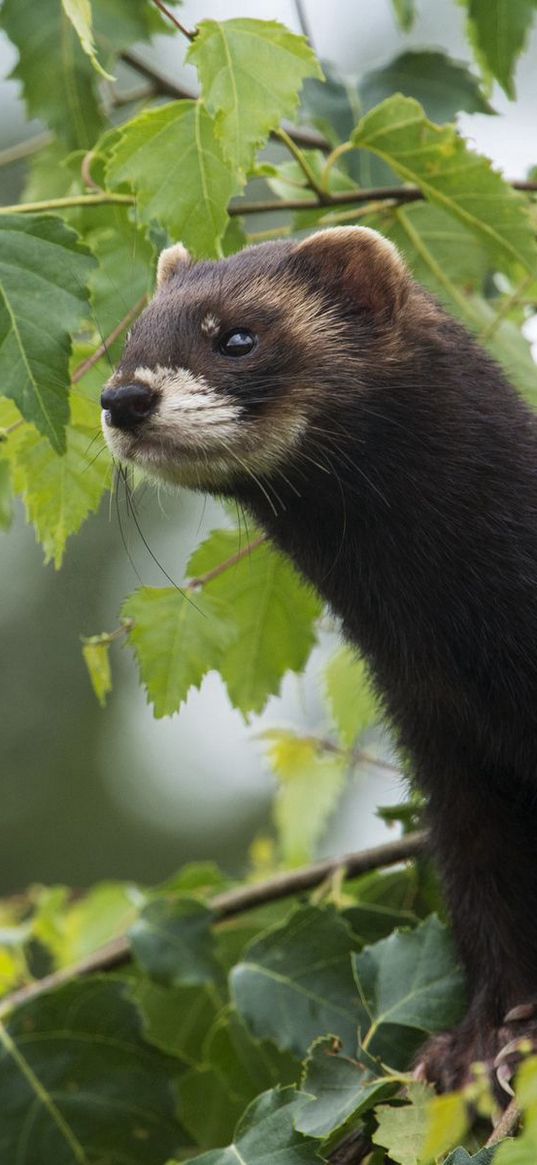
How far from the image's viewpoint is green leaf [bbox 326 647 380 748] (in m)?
3.31

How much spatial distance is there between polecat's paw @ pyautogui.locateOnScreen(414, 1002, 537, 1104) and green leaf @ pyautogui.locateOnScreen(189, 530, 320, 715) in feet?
2.36

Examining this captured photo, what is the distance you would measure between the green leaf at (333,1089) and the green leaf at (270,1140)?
2cm

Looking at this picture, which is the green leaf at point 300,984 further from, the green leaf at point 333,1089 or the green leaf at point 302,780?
the green leaf at point 302,780

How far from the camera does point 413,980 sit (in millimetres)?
2666

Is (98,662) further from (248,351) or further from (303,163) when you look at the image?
(303,163)

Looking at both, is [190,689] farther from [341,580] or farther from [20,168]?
[20,168]

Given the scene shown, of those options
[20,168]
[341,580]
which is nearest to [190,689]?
[341,580]

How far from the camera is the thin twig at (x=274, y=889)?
10.6ft

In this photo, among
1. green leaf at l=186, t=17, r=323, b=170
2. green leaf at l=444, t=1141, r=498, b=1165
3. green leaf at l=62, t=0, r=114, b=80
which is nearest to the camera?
green leaf at l=444, t=1141, r=498, b=1165

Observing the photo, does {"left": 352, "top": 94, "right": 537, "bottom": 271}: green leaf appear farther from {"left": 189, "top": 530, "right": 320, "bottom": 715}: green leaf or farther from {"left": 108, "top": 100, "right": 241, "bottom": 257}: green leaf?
{"left": 189, "top": 530, "right": 320, "bottom": 715}: green leaf

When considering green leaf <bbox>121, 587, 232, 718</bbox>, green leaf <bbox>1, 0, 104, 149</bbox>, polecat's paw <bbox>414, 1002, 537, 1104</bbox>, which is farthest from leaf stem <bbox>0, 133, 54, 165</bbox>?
polecat's paw <bbox>414, 1002, 537, 1104</bbox>

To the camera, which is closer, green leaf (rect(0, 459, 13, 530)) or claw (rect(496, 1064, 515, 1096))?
claw (rect(496, 1064, 515, 1096))

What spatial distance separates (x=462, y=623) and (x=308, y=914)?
649mm

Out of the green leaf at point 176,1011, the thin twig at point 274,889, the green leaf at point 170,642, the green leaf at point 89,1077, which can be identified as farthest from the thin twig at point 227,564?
the green leaf at point 176,1011
